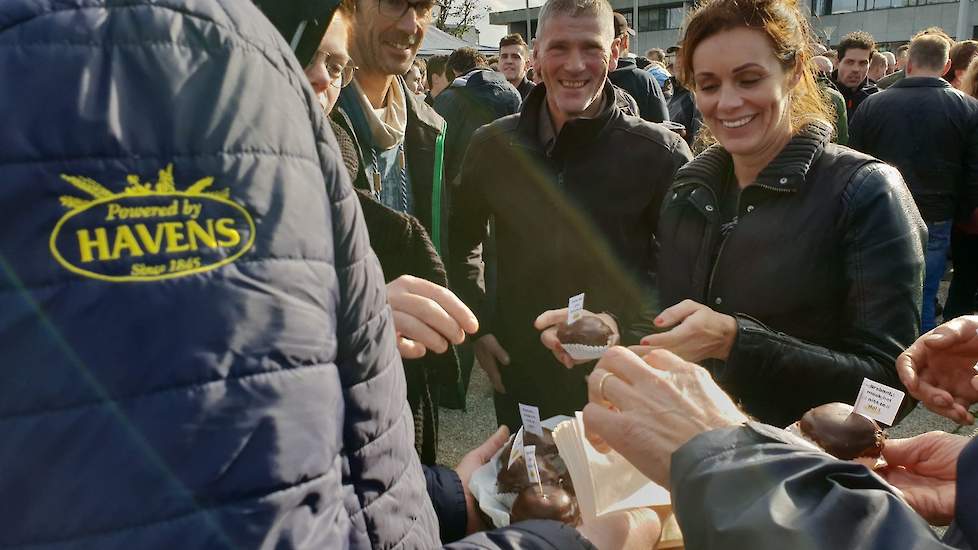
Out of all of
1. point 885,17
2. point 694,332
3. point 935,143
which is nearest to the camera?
point 694,332

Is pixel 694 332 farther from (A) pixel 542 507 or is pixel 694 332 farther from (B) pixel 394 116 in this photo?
(B) pixel 394 116

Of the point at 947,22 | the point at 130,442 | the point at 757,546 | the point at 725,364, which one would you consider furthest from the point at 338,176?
the point at 947,22

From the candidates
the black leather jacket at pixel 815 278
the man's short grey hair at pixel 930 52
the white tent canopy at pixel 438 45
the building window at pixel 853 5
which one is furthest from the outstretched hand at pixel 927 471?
the building window at pixel 853 5

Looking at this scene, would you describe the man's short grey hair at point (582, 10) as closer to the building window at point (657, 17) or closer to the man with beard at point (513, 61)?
the man with beard at point (513, 61)

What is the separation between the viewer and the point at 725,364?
2123 millimetres

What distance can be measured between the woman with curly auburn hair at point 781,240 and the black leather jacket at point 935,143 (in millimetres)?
3373

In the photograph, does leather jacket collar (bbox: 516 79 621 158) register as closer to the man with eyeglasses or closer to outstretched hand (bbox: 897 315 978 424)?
the man with eyeglasses

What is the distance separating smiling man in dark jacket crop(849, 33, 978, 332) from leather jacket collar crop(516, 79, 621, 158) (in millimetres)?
3125

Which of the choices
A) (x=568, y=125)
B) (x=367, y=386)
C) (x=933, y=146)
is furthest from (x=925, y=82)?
(x=367, y=386)

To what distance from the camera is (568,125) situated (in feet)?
9.93

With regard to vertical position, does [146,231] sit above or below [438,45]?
above

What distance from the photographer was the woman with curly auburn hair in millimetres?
1978

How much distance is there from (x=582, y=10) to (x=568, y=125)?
52 centimetres

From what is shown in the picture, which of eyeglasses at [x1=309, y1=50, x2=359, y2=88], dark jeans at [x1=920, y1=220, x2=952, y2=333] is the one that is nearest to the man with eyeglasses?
eyeglasses at [x1=309, y1=50, x2=359, y2=88]
